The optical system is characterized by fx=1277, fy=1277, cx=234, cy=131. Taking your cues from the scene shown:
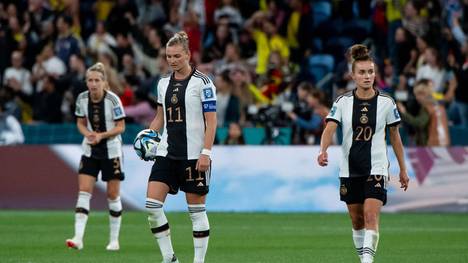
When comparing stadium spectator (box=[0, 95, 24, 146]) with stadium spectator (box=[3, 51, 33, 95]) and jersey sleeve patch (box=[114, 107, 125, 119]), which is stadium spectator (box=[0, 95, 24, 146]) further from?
jersey sleeve patch (box=[114, 107, 125, 119])

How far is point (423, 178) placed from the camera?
22.9m

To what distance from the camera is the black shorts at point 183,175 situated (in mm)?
12734

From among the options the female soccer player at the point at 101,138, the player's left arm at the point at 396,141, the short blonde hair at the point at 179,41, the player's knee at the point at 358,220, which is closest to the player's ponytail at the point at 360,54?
the player's left arm at the point at 396,141

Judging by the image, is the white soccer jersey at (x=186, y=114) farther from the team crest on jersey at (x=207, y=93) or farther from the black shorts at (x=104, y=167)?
the black shorts at (x=104, y=167)

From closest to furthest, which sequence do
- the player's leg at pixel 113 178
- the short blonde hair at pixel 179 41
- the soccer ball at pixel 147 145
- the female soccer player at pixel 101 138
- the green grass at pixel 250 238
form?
1. the short blonde hair at pixel 179 41
2. the soccer ball at pixel 147 145
3. the green grass at pixel 250 238
4. the female soccer player at pixel 101 138
5. the player's leg at pixel 113 178

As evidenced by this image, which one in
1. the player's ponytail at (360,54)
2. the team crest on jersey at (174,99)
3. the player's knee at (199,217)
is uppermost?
the player's ponytail at (360,54)

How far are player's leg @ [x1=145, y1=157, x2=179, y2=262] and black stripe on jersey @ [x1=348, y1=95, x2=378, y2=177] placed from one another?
71.4 inches

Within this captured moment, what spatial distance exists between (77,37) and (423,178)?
9040mm

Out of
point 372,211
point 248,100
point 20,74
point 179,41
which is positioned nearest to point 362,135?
point 372,211

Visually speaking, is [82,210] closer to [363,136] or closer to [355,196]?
[355,196]

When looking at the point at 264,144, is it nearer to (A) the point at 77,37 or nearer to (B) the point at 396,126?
(A) the point at 77,37

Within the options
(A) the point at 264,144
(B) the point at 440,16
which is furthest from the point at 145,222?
(B) the point at 440,16

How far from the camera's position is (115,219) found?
1647 centimetres

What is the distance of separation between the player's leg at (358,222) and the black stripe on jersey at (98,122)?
4.86 metres
